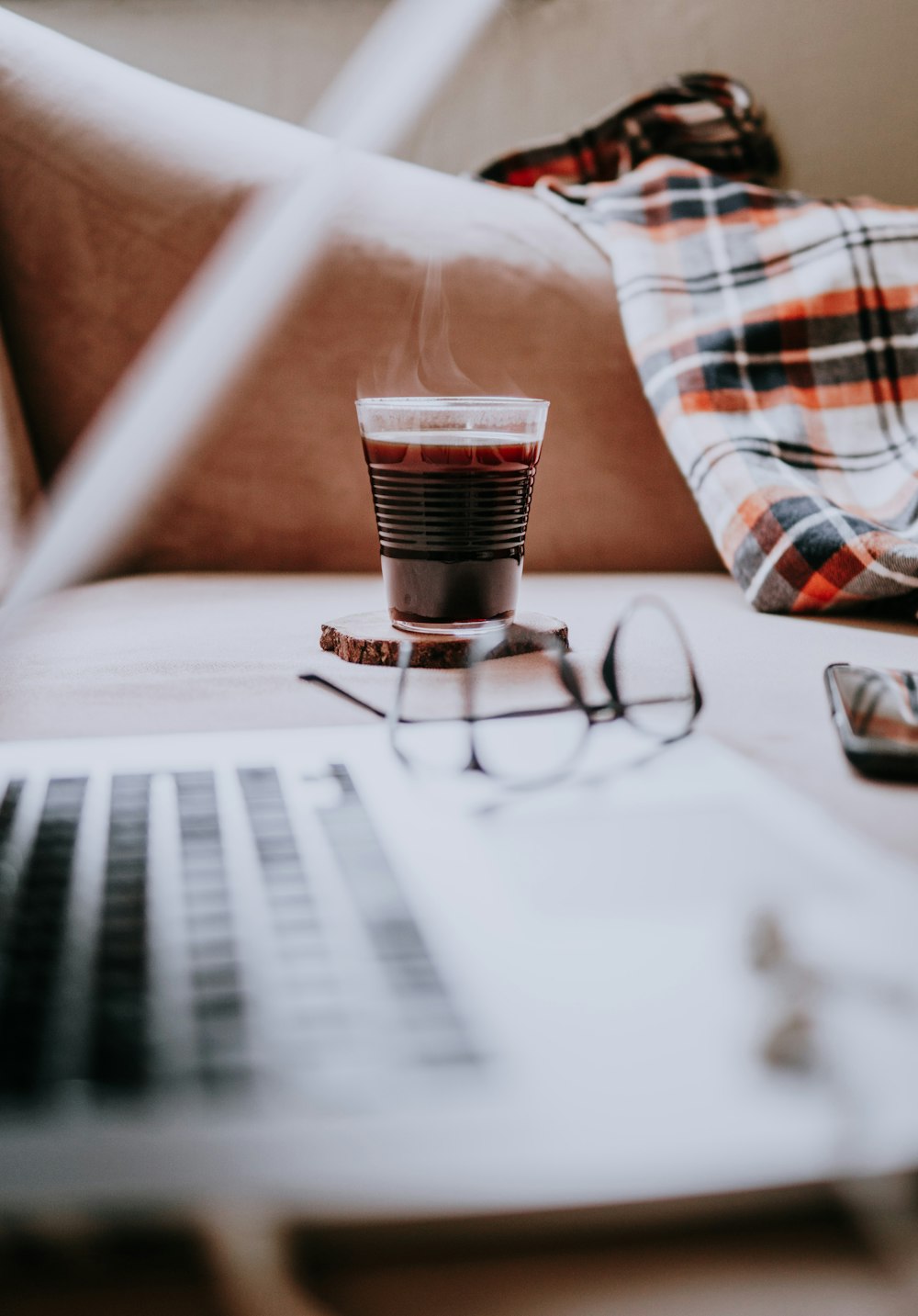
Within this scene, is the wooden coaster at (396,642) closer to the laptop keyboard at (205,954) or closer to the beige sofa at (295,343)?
the beige sofa at (295,343)

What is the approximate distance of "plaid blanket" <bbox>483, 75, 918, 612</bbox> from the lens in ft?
2.89

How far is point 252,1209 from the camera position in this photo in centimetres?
20

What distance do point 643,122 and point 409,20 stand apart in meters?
0.36

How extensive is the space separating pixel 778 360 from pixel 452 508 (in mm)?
523

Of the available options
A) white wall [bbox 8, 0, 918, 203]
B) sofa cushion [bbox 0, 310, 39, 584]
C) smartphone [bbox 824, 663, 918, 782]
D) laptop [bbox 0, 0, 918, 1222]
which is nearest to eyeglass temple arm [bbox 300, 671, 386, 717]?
laptop [bbox 0, 0, 918, 1222]

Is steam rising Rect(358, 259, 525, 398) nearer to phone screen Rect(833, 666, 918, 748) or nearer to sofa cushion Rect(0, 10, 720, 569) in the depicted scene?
sofa cushion Rect(0, 10, 720, 569)

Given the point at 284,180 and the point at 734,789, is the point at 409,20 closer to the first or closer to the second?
the point at 284,180

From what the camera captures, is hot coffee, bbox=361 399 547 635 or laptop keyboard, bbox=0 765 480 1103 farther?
hot coffee, bbox=361 399 547 635

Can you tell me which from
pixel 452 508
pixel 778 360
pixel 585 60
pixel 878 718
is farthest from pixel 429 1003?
pixel 585 60

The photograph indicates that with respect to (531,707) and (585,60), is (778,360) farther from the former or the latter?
(585,60)

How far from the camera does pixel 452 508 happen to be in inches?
25.8

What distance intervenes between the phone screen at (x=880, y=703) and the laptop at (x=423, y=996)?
8 centimetres

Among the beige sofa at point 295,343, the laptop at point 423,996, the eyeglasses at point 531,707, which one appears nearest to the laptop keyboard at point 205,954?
the laptop at point 423,996

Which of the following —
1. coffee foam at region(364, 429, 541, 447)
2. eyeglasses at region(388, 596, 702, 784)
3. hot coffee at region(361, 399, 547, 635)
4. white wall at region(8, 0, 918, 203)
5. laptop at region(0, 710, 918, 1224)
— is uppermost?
white wall at region(8, 0, 918, 203)
